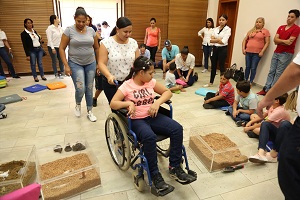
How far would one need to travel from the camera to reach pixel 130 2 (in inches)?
219

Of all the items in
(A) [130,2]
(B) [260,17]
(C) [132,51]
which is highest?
(A) [130,2]

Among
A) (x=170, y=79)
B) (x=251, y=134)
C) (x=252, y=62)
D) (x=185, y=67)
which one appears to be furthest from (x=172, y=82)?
(x=251, y=134)

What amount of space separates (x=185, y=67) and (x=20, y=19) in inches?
150

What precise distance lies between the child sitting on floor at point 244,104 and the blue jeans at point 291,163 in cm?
201

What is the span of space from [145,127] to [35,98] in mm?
2937

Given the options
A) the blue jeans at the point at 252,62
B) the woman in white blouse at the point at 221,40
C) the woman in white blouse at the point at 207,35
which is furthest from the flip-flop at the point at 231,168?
the woman in white blouse at the point at 207,35

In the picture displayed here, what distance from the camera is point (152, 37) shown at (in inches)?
220

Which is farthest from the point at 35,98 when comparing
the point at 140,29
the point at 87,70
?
the point at 140,29

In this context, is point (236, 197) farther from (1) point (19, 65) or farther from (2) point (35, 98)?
(1) point (19, 65)

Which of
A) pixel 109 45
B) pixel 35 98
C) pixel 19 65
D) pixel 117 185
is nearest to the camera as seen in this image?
pixel 117 185

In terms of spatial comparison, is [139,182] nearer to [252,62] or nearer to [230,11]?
[252,62]

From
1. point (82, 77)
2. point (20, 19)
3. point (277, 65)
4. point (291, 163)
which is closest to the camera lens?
point (291, 163)

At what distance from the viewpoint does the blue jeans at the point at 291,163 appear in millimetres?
894

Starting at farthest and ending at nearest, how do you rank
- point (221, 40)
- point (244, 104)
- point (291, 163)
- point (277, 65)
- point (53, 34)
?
point (53, 34)
point (221, 40)
point (277, 65)
point (244, 104)
point (291, 163)
